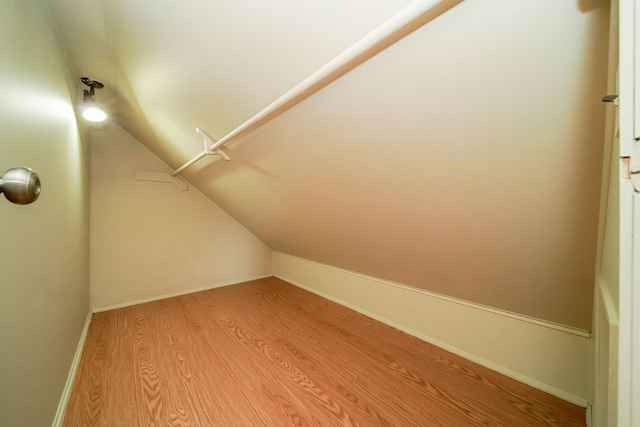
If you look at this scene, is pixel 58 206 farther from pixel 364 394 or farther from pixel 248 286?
pixel 248 286

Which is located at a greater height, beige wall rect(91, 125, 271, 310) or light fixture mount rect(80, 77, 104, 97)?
light fixture mount rect(80, 77, 104, 97)

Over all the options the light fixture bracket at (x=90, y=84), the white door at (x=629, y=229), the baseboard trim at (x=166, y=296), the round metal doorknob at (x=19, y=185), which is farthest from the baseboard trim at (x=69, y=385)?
the white door at (x=629, y=229)

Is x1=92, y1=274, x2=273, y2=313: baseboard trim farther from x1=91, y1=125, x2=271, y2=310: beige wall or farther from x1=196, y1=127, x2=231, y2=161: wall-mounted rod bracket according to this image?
x1=196, y1=127, x2=231, y2=161: wall-mounted rod bracket

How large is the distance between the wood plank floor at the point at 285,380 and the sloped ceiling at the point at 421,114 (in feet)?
1.79

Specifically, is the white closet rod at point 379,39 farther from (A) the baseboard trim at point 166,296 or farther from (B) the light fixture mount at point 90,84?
(A) the baseboard trim at point 166,296

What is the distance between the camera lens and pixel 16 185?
0.46 meters

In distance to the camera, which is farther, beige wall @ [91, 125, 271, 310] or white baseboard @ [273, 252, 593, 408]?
beige wall @ [91, 125, 271, 310]

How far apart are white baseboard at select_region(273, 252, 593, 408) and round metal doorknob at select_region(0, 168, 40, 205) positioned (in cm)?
227

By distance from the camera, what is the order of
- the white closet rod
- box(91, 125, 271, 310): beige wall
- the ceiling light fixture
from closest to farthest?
the white closet rod, the ceiling light fixture, box(91, 125, 271, 310): beige wall

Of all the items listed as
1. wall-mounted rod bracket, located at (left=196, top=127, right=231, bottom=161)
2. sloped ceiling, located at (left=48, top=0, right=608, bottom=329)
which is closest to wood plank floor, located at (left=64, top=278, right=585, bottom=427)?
sloped ceiling, located at (left=48, top=0, right=608, bottom=329)

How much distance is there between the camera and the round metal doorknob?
0.45 meters

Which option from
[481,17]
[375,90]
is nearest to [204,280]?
[375,90]

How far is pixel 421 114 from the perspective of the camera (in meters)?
0.88

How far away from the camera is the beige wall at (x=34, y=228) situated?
766 mm
